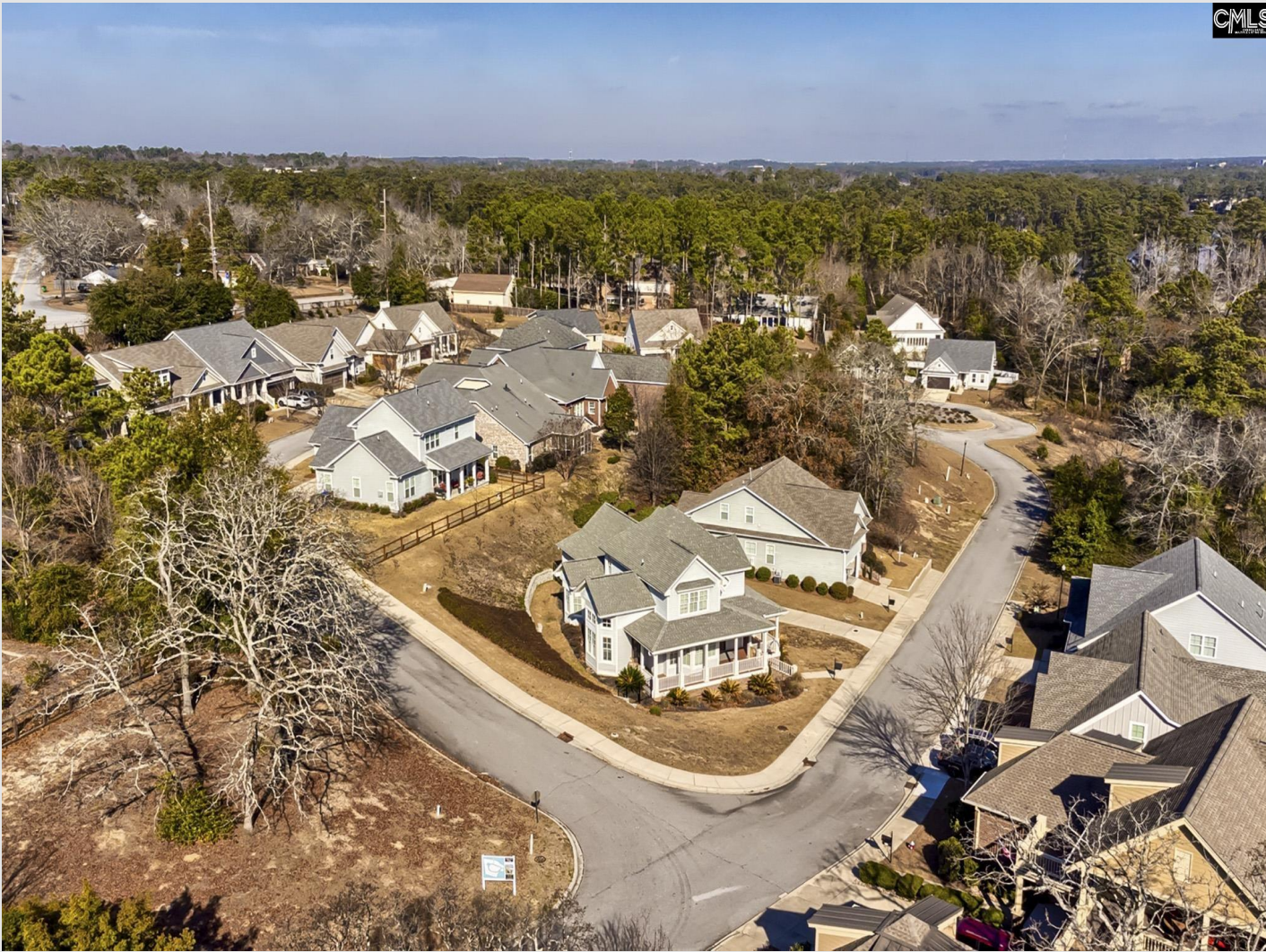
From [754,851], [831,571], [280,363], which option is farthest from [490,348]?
[754,851]

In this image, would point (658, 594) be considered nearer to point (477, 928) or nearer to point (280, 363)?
point (477, 928)

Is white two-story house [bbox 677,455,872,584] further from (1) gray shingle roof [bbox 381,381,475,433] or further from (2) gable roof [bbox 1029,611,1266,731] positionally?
(2) gable roof [bbox 1029,611,1266,731]

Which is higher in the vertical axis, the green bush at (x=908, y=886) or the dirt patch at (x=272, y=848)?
the dirt patch at (x=272, y=848)

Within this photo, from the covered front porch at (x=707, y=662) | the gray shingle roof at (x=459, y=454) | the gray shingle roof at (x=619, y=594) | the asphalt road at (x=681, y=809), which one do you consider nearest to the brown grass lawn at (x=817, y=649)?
the covered front porch at (x=707, y=662)

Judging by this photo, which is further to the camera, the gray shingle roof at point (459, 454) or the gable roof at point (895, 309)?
the gable roof at point (895, 309)

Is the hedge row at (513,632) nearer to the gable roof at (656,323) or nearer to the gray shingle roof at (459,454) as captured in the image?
the gray shingle roof at (459,454)

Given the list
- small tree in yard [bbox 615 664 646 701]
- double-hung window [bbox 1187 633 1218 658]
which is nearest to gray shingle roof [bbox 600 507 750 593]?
small tree in yard [bbox 615 664 646 701]

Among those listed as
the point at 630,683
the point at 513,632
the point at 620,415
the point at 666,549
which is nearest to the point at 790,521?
the point at 666,549

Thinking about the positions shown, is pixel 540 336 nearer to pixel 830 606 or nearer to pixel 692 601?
pixel 830 606
